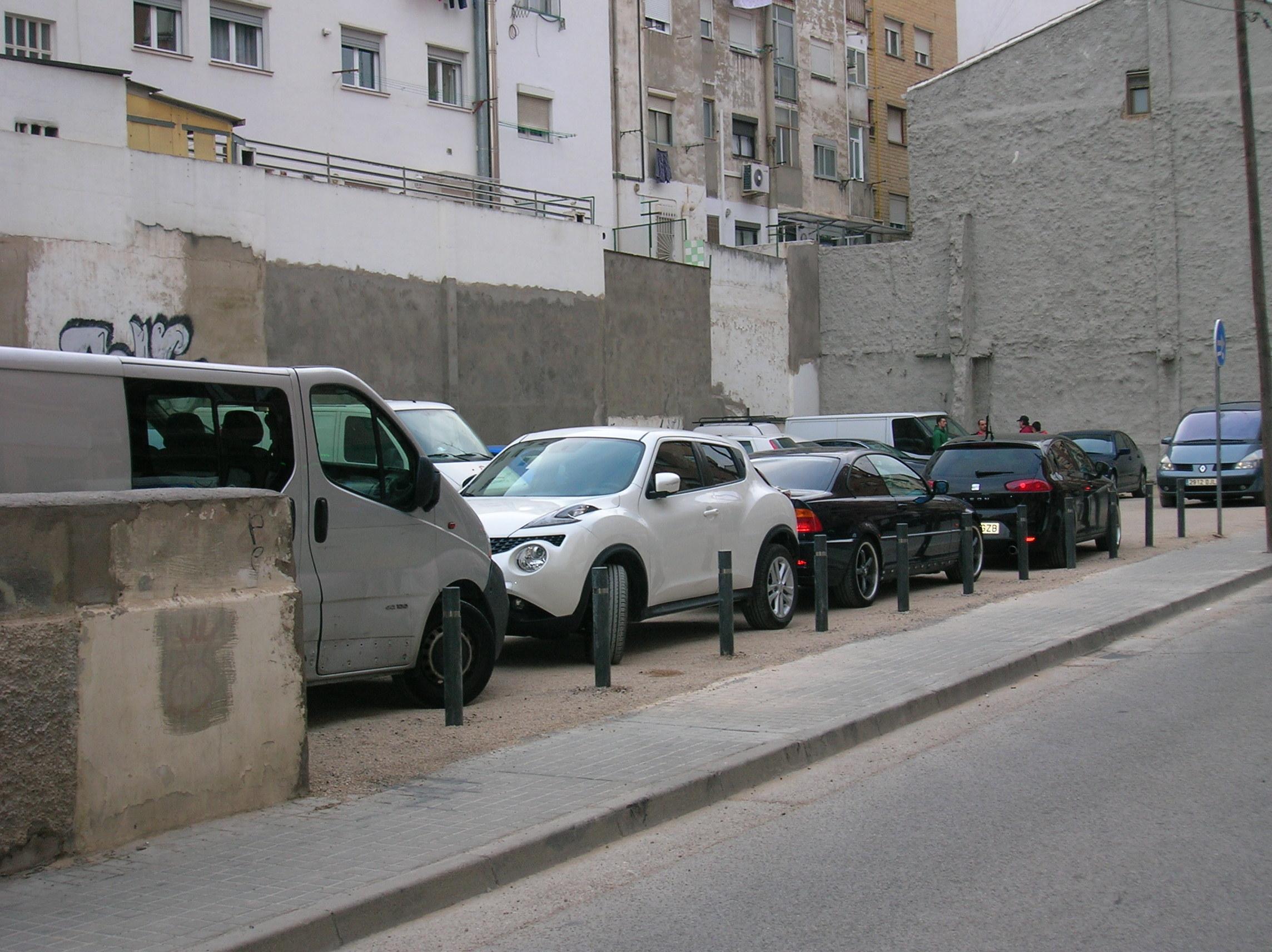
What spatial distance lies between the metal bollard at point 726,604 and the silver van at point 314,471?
6.84 ft

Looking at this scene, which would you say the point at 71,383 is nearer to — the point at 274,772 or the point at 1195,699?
the point at 274,772

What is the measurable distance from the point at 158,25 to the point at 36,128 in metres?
6.49

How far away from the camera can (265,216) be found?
22.2m

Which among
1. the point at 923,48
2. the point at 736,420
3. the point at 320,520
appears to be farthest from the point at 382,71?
the point at 923,48

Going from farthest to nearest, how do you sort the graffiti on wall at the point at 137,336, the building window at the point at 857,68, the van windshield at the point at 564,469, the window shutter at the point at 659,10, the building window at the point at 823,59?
the building window at the point at 857,68, the building window at the point at 823,59, the window shutter at the point at 659,10, the graffiti on wall at the point at 137,336, the van windshield at the point at 564,469

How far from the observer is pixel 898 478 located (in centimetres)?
1499

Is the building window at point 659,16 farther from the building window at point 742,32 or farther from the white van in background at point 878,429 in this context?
the white van in background at point 878,429

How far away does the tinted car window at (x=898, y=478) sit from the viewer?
1468cm

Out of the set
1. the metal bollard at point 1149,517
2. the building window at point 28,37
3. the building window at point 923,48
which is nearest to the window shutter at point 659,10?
the building window at point 923,48

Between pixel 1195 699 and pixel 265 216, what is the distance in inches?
694

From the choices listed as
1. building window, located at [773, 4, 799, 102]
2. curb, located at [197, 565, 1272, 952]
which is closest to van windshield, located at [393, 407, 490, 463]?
curb, located at [197, 565, 1272, 952]

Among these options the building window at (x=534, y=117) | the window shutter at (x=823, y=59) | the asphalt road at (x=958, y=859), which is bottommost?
the asphalt road at (x=958, y=859)

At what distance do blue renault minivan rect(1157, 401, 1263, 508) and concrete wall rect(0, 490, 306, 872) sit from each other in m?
22.7

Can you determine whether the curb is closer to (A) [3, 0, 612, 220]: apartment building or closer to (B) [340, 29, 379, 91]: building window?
(A) [3, 0, 612, 220]: apartment building
